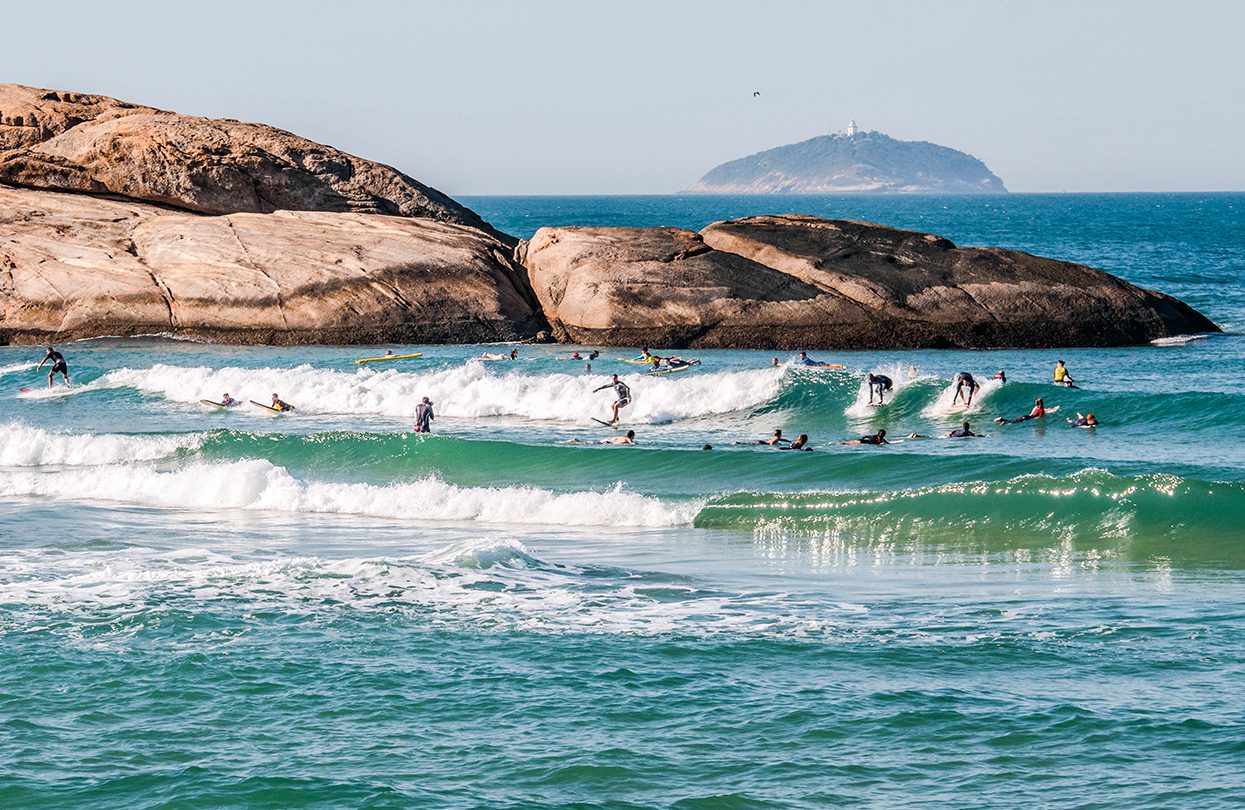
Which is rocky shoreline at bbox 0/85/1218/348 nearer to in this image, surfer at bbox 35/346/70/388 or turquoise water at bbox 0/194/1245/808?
surfer at bbox 35/346/70/388

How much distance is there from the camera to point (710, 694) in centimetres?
1205

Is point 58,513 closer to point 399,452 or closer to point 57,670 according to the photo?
point 399,452

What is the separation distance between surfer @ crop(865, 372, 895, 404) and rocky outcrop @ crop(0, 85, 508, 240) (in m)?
20.4

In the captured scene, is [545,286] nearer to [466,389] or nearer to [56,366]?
[466,389]

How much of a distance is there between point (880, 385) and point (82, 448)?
669 inches

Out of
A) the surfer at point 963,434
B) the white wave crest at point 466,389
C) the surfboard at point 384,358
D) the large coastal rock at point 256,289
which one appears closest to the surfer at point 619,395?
the white wave crest at point 466,389

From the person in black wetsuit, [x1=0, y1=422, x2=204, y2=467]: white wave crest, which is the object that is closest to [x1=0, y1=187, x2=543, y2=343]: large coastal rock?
[x1=0, y1=422, x2=204, y2=467]: white wave crest

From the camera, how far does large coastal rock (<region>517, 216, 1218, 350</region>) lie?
127 ft

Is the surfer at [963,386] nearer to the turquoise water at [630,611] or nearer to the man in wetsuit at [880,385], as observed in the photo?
the turquoise water at [630,611]

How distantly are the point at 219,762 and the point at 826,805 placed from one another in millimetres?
4543

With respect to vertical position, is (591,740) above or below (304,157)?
below

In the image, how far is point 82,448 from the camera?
26938 mm

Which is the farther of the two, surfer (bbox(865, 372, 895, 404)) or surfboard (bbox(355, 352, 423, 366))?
surfboard (bbox(355, 352, 423, 366))

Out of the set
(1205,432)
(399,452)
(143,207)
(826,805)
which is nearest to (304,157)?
(143,207)
